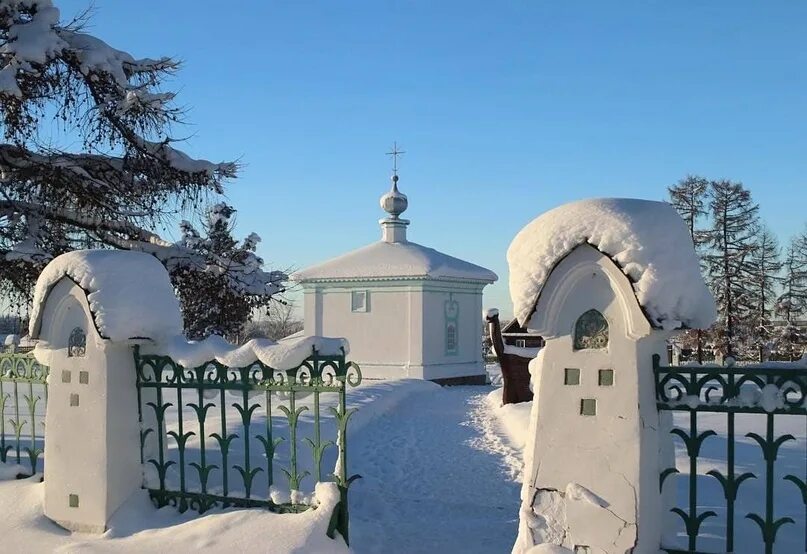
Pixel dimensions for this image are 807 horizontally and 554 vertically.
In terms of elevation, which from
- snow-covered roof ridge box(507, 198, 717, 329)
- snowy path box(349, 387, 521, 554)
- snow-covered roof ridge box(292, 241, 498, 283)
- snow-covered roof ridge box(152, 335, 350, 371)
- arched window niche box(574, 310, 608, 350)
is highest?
snow-covered roof ridge box(292, 241, 498, 283)

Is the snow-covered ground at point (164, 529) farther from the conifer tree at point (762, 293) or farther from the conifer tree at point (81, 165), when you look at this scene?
the conifer tree at point (762, 293)

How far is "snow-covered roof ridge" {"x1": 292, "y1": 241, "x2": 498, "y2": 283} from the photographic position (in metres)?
21.3

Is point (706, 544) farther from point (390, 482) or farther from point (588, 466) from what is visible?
point (390, 482)

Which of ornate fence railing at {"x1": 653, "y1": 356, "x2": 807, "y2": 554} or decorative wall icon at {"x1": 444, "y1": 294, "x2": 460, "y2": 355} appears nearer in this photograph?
ornate fence railing at {"x1": 653, "y1": 356, "x2": 807, "y2": 554}

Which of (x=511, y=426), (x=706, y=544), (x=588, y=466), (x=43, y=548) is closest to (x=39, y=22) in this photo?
(x=43, y=548)

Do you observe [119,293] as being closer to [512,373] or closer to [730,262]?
[512,373]

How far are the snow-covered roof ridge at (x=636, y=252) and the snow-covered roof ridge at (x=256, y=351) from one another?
1332mm

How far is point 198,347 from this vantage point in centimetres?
515

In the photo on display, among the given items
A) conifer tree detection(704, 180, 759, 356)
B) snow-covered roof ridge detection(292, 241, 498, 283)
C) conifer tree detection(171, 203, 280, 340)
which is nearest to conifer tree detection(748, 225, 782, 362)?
conifer tree detection(704, 180, 759, 356)

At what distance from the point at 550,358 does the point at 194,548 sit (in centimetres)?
257

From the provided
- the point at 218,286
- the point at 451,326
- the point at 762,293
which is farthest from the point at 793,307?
the point at 218,286

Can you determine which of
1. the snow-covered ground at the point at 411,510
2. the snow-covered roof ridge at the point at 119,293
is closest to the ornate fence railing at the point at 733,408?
the snow-covered ground at the point at 411,510

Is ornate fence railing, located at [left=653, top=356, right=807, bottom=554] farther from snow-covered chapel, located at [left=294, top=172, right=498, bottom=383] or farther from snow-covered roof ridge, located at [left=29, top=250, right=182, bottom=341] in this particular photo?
snow-covered chapel, located at [left=294, top=172, right=498, bottom=383]

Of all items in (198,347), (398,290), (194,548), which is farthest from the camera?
(398,290)
